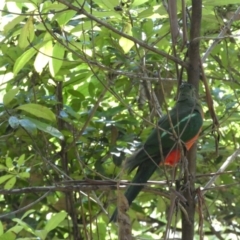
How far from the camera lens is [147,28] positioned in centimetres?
206

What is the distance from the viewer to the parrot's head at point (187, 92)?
1697 mm

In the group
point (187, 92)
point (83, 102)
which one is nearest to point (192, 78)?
point (187, 92)

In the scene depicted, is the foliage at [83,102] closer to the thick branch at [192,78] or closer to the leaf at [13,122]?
the leaf at [13,122]

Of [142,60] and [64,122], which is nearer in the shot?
[142,60]

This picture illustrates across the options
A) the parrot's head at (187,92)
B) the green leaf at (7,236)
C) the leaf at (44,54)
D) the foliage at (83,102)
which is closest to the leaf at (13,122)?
the foliage at (83,102)

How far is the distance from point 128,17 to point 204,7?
265 millimetres

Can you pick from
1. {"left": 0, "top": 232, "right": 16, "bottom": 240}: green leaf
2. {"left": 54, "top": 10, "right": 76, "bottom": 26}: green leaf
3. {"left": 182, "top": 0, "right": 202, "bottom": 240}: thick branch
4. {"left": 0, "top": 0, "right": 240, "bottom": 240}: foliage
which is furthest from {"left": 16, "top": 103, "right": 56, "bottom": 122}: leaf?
{"left": 182, "top": 0, "right": 202, "bottom": 240}: thick branch

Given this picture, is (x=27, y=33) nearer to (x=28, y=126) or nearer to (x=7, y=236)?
(x=28, y=126)

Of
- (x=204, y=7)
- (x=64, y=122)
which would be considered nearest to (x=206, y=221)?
(x=64, y=122)

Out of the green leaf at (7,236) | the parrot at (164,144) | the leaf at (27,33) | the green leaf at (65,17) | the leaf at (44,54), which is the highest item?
the green leaf at (65,17)

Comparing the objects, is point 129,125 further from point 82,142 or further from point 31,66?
point 31,66

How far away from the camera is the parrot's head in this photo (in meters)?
1.70

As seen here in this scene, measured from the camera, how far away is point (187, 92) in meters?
1.86

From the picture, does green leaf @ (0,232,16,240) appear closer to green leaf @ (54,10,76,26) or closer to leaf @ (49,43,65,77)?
leaf @ (49,43,65,77)
